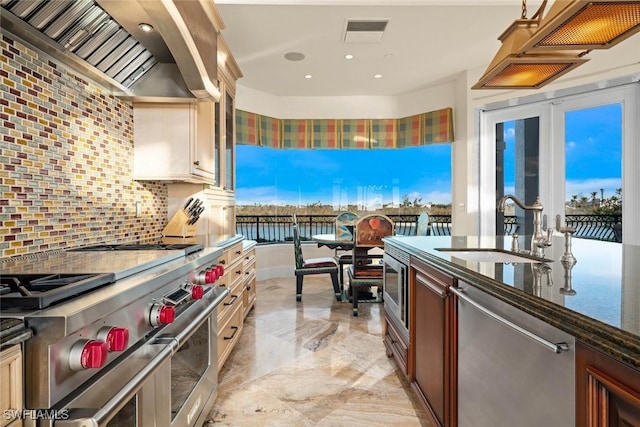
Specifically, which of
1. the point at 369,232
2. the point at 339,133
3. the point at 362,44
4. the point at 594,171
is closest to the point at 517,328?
the point at 369,232

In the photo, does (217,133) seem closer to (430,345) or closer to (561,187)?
(430,345)

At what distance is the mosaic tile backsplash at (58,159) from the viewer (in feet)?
4.26

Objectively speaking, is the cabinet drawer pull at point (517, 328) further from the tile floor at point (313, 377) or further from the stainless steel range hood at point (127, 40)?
the stainless steel range hood at point (127, 40)

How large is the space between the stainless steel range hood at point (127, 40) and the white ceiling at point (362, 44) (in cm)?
125

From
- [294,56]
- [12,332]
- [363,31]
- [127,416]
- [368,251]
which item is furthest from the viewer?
[294,56]

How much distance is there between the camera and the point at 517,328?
935 millimetres

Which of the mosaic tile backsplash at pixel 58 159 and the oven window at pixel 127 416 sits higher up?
the mosaic tile backsplash at pixel 58 159

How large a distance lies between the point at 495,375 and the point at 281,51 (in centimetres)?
383

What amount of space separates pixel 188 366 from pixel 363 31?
3.34m

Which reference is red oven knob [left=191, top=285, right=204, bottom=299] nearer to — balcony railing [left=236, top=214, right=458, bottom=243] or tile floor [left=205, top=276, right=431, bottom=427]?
tile floor [left=205, top=276, right=431, bottom=427]

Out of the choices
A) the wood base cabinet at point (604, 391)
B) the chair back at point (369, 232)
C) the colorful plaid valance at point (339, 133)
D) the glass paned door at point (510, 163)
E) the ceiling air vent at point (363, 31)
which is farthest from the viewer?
the colorful plaid valance at point (339, 133)

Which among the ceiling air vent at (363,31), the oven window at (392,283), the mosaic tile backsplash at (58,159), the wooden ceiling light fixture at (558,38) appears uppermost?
the ceiling air vent at (363,31)

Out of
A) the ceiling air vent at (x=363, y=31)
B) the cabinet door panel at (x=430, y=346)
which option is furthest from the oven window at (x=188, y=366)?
the ceiling air vent at (x=363, y=31)

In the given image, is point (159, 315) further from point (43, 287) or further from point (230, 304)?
point (230, 304)
